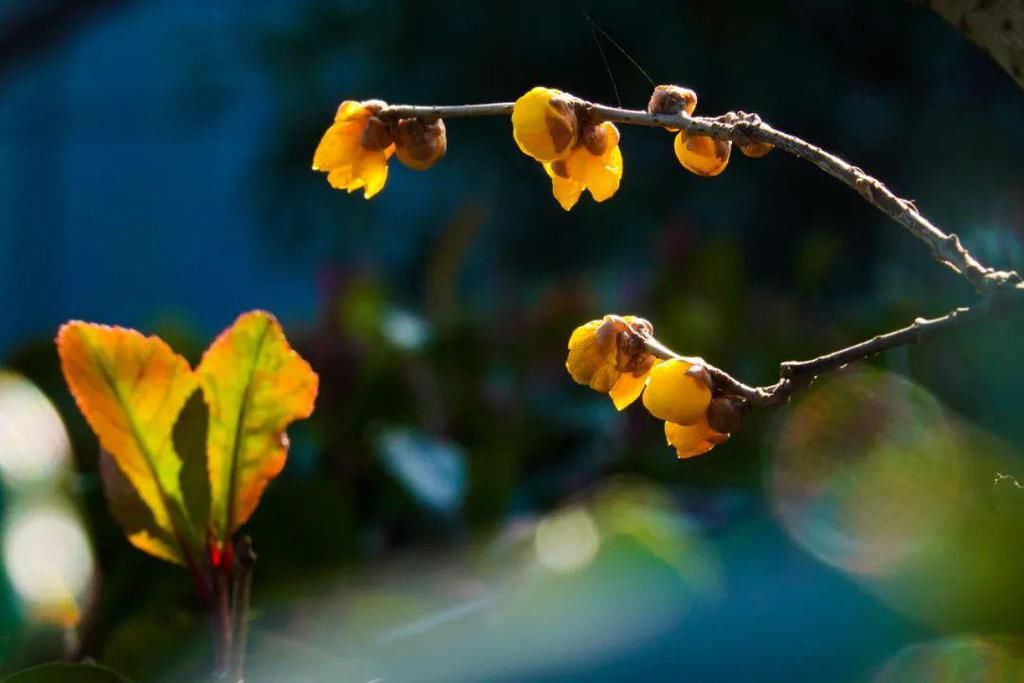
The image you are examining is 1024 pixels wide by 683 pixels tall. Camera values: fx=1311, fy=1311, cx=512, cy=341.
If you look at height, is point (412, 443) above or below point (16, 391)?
above

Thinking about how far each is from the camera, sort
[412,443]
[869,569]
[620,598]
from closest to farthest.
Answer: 1. [869,569]
2. [620,598]
3. [412,443]

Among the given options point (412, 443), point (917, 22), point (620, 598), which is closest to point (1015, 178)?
point (917, 22)

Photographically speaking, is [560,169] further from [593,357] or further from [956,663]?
[956,663]

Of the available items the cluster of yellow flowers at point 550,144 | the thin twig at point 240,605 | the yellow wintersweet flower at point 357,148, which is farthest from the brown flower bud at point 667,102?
the thin twig at point 240,605

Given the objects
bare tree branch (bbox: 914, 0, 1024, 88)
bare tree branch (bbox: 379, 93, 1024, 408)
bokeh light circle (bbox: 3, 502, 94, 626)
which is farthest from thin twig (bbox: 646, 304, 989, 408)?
bokeh light circle (bbox: 3, 502, 94, 626)

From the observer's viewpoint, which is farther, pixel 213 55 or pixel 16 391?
pixel 213 55

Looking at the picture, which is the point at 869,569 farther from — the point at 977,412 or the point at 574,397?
the point at 574,397

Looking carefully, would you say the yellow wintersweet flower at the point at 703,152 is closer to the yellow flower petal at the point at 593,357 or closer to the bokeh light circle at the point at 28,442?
the yellow flower petal at the point at 593,357
